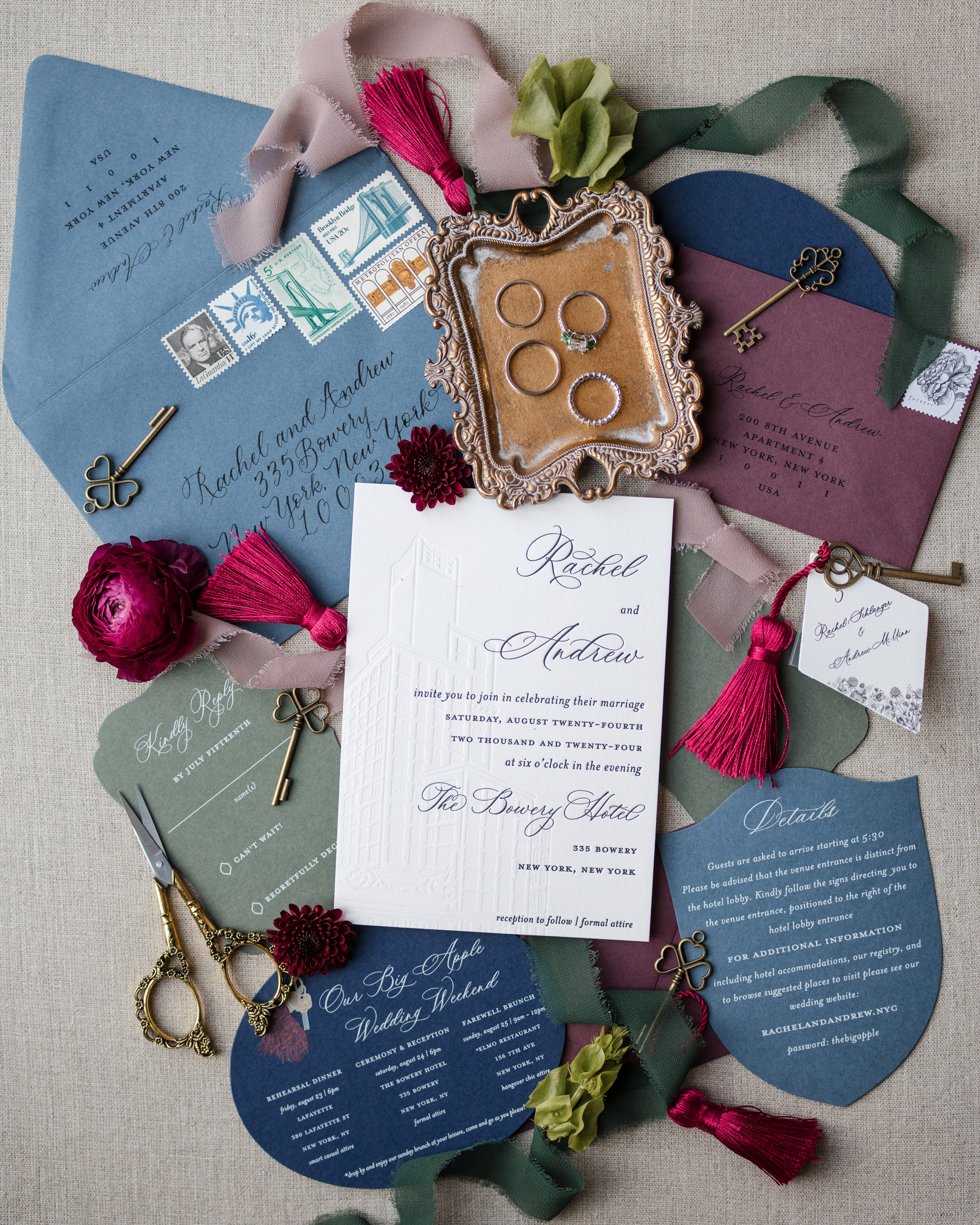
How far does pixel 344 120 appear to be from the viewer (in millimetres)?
929

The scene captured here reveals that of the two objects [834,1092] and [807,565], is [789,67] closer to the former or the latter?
[807,565]

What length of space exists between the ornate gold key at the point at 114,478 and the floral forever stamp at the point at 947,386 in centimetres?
93

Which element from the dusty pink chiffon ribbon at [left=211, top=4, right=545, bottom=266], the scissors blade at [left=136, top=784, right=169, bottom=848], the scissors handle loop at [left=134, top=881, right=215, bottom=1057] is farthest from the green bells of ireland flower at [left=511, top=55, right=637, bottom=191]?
the scissors handle loop at [left=134, top=881, right=215, bottom=1057]

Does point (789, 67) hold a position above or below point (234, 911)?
above

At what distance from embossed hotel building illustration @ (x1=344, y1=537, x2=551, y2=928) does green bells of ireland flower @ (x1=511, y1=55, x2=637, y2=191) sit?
56cm

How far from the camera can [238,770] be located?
0.96 metres

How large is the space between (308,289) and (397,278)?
11cm

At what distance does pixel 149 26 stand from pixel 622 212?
2.14ft

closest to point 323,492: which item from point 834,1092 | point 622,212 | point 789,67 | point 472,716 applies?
point 472,716

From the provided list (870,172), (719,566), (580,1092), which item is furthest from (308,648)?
(870,172)

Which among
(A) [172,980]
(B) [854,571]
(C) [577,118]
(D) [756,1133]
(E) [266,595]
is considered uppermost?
(C) [577,118]

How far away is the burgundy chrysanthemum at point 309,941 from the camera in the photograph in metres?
0.93

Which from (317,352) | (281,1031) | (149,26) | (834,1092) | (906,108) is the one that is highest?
(149,26)

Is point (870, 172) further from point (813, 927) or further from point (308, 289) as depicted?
point (813, 927)
